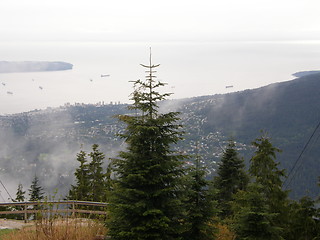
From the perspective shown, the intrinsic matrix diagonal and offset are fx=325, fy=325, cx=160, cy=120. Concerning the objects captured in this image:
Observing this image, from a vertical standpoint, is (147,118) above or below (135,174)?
above

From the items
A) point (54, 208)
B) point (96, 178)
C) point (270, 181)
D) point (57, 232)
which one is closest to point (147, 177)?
point (57, 232)

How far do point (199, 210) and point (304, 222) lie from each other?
727cm

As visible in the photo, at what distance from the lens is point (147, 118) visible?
7820mm

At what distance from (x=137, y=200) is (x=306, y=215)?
374 inches

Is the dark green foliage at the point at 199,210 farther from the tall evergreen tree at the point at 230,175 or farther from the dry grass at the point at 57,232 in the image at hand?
the tall evergreen tree at the point at 230,175

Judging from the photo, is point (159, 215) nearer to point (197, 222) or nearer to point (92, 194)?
point (197, 222)

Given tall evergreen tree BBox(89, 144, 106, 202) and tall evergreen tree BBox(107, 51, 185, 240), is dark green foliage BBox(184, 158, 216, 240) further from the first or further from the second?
tall evergreen tree BBox(89, 144, 106, 202)

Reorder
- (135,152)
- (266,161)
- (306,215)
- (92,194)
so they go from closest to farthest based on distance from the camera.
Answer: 1. (135,152)
2. (306,215)
3. (266,161)
4. (92,194)

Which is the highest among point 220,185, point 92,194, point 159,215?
point 159,215

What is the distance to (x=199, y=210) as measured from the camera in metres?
8.60

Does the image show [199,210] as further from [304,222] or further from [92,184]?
[92,184]

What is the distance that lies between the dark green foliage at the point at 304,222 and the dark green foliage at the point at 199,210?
6.40 metres

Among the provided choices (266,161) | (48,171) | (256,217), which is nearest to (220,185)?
(266,161)

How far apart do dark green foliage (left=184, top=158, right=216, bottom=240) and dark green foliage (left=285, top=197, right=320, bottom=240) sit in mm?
6402
